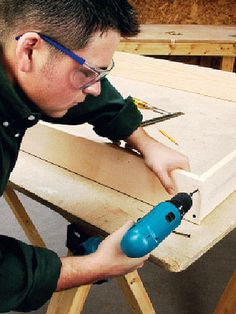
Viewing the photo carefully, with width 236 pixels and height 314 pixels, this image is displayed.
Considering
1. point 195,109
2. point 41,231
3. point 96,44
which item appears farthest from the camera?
point 41,231

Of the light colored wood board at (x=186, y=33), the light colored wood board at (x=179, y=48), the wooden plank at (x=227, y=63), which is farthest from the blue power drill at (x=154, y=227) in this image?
the wooden plank at (x=227, y=63)

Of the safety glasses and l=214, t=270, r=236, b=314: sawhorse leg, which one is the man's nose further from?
l=214, t=270, r=236, b=314: sawhorse leg

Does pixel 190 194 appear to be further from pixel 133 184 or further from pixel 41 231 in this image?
pixel 41 231

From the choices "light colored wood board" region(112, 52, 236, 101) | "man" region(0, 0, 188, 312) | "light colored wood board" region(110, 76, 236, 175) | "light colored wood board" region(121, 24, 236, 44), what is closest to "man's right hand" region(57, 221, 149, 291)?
"man" region(0, 0, 188, 312)

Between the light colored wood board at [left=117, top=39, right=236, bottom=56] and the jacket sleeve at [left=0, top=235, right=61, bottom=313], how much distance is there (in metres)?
2.47

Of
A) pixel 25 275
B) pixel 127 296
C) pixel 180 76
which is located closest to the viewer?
pixel 25 275

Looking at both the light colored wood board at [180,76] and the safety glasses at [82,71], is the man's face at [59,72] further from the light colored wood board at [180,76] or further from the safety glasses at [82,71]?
the light colored wood board at [180,76]

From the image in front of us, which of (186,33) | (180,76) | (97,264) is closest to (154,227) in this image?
(97,264)

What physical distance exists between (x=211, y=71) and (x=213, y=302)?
90 centimetres

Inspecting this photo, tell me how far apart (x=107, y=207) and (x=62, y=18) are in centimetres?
43

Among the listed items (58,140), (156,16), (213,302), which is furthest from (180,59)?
(58,140)

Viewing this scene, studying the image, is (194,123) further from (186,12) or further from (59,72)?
(186,12)

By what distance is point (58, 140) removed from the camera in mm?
1222

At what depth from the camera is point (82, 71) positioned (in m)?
0.90
